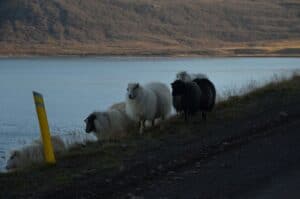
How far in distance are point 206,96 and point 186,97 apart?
61 cm

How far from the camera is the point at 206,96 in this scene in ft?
49.4

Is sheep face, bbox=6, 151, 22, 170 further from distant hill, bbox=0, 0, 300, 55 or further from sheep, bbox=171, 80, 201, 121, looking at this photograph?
distant hill, bbox=0, 0, 300, 55

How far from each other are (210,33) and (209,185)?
109843 millimetres

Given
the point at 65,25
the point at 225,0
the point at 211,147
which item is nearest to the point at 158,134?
the point at 211,147

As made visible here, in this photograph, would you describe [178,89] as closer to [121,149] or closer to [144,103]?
[144,103]

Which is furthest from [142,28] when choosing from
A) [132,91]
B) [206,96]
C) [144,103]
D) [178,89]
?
[132,91]

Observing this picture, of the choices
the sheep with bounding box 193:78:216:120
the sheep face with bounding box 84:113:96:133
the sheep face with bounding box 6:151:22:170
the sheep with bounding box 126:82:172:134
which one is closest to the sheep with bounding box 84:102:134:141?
the sheep face with bounding box 84:113:96:133

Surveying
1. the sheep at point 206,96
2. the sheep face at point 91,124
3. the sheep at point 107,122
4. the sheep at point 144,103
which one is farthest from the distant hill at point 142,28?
the sheep at point 144,103

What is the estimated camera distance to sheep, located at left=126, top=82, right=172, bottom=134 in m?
14.1

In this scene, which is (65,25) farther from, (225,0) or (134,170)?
(134,170)

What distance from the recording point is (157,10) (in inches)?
4796

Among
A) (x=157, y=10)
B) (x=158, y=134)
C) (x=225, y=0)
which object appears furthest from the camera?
(x=225, y=0)

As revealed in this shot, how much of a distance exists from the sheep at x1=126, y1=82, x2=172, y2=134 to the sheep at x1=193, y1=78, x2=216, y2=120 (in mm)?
766

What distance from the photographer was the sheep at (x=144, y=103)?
14117mm
